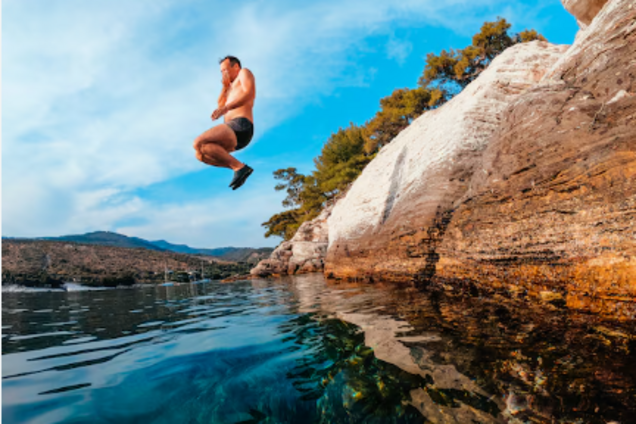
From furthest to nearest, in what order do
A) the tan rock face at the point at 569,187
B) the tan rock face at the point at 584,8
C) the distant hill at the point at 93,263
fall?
the distant hill at the point at 93,263 → the tan rock face at the point at 584,8 → the tan rock face at the point at 569,187

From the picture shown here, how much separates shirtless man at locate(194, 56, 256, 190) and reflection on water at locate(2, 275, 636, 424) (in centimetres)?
245

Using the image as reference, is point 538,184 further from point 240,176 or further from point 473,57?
point 473,57

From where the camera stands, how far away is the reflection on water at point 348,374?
64.4 inches

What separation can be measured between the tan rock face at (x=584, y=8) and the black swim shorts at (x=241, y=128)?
9.00 meters

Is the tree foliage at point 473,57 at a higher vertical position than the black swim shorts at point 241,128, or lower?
higher

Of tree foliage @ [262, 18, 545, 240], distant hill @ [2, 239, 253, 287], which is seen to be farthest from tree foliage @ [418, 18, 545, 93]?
distant hill @ [2, 239, 253, 287]

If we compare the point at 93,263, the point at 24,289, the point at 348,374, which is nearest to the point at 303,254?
the point at 348,374

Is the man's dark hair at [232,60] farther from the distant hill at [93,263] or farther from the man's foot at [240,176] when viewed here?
the distant hill at [93,263]

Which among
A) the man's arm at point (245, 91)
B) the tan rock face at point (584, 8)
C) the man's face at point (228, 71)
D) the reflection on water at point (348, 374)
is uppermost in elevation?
the tan rock face at point (584, 8)

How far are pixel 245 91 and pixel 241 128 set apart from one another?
24.1 inches

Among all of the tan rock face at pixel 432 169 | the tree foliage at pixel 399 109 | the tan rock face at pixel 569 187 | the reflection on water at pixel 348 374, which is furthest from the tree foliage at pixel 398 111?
the reflection on water at pixel 348 374

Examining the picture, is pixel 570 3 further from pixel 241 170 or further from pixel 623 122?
pixel 241 170

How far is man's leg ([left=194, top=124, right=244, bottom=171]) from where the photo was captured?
13.5 feet

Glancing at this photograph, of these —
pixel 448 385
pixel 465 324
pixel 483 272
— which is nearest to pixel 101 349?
pixel 448 385
